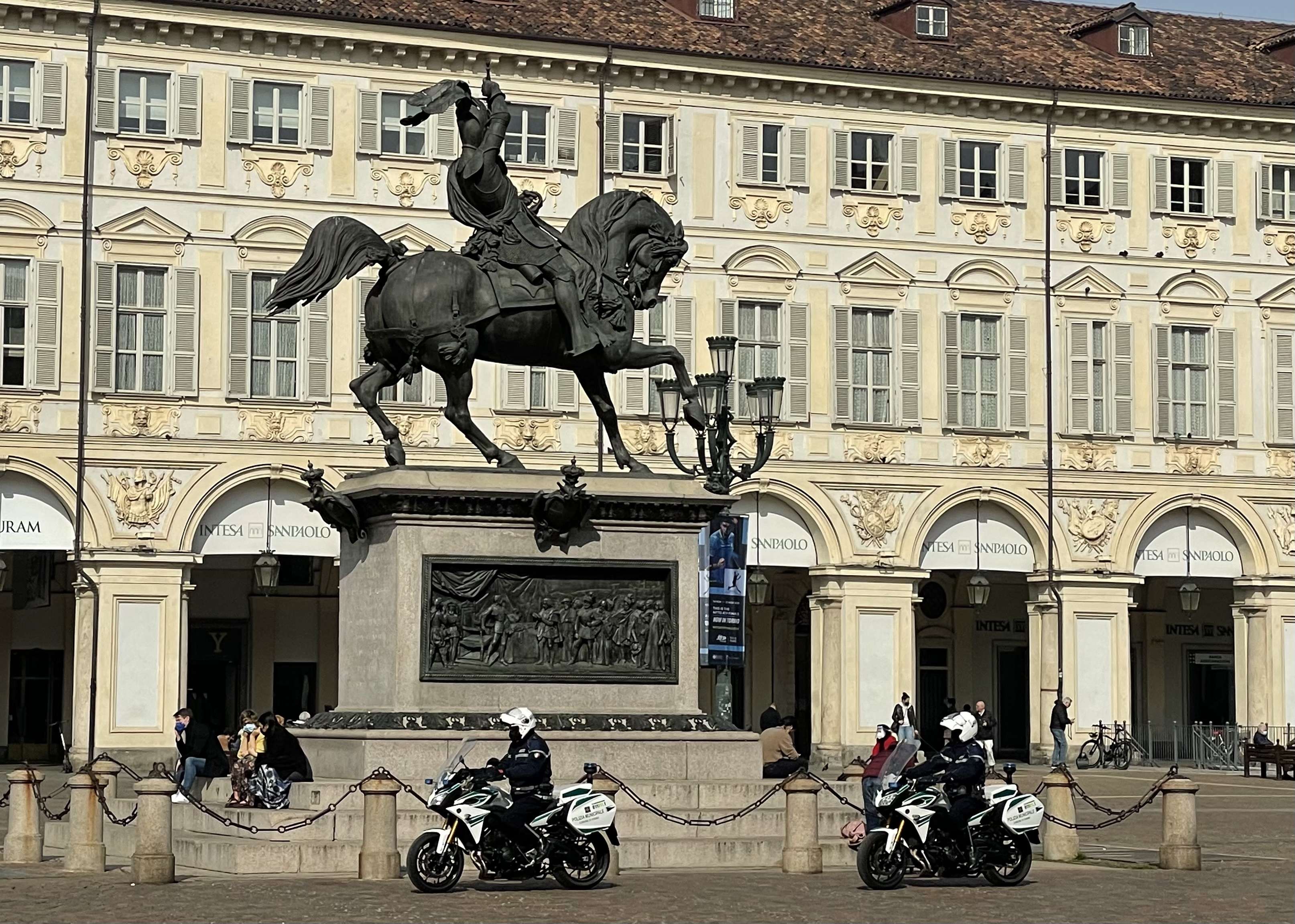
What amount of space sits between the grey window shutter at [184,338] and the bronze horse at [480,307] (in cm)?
2326

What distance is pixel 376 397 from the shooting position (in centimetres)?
2395

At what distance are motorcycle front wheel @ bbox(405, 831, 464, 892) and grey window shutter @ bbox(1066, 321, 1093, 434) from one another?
35316mm

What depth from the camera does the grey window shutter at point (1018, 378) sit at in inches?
2104

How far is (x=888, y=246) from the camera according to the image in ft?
175

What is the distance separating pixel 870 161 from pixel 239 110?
1271 cm

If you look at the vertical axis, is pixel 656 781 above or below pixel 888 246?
below

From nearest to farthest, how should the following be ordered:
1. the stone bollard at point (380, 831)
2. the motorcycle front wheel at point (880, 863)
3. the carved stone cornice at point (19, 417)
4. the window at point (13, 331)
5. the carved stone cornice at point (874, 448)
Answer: the stone bollard at point (380, 831)
the motorcycle front wheel at point (880, 863)
the carved stone cornice at point (19, 417)
the window at point (13, 331)
the carved stone cornice at point (874, 448)

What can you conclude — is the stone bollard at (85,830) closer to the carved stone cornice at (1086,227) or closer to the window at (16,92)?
the window at (16,92)

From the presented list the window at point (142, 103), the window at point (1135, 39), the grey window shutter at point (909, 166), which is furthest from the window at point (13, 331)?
the window at point (1135, 39)

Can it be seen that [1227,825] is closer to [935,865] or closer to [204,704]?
[935,865]

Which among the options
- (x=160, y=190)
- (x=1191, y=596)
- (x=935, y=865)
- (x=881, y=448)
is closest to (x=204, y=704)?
(x=160, y=190)

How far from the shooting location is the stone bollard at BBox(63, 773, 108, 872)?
2322cm

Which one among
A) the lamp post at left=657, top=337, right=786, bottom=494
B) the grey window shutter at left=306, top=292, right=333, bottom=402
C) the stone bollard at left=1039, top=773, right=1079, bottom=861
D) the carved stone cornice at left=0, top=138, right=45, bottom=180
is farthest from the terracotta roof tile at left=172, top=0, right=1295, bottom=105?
the stone bollard at left=1039, top=773, right=1079, bottom=861

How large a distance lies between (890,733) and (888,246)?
27397 mm
